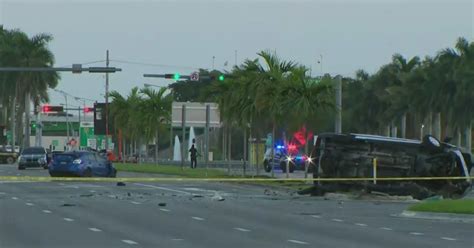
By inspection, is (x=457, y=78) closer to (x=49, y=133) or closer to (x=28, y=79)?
(x=28, y=79)

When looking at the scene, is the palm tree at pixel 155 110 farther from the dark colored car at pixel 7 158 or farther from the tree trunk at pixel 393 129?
the tree trunk at pixel 393 129

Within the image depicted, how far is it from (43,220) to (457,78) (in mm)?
51299

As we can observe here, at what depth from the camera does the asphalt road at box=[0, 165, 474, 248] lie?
1938 centimetres

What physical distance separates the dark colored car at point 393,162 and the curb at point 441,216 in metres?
6.37

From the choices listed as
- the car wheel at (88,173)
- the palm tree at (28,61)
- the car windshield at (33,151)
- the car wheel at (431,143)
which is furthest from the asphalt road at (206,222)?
the palm tree at (28,61)

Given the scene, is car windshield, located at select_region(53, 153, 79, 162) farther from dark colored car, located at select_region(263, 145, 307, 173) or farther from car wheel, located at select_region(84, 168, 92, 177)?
dark colored car, located at select_region(263, 145, 307, 173)

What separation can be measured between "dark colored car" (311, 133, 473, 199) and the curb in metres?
6.37

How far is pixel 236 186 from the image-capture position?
143 ft

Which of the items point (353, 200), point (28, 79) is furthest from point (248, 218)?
point (28, 79)

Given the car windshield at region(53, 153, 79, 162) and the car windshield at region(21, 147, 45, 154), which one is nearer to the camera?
the car windshield at region(53, 153, 79, 162)

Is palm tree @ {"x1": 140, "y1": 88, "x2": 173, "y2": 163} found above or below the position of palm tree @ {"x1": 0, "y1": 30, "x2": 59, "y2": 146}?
below

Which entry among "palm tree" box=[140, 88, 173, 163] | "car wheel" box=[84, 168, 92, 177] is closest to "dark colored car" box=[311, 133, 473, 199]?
"car wheel" box=[84, 168, 92, 177]

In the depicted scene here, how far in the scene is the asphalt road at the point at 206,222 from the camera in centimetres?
1938

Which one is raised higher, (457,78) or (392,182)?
(457,78)
